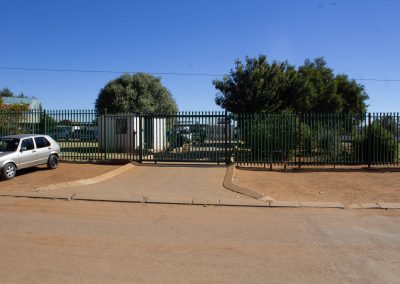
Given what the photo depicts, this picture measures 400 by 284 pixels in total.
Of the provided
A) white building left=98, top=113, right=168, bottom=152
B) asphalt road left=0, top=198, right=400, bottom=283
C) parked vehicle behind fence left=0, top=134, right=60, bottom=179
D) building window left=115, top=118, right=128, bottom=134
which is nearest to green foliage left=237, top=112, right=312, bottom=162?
white building left=98, top=113, right=168, bottom=152

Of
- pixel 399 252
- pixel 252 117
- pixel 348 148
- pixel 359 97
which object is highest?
pixel 359 97

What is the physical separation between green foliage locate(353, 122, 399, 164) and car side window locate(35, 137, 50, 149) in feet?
38.9

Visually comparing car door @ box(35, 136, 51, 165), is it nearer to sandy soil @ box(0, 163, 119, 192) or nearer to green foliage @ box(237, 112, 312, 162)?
sandy soil @ box(0, 163, 119, 192)

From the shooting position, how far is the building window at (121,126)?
19.8 metres

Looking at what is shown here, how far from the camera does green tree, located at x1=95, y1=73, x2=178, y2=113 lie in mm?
33781

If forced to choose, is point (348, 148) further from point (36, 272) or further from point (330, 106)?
point (330, 106)

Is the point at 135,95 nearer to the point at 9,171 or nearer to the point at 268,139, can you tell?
the point at 268,139

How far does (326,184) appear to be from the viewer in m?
12.9

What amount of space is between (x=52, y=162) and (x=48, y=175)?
156cm

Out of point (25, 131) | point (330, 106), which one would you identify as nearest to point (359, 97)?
point (330, 106)

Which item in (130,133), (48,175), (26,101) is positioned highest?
(26,101)

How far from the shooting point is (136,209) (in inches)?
361

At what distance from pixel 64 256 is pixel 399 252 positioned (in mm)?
4561

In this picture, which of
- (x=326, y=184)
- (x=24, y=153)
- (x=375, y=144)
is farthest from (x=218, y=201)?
(x=375, y=144)
